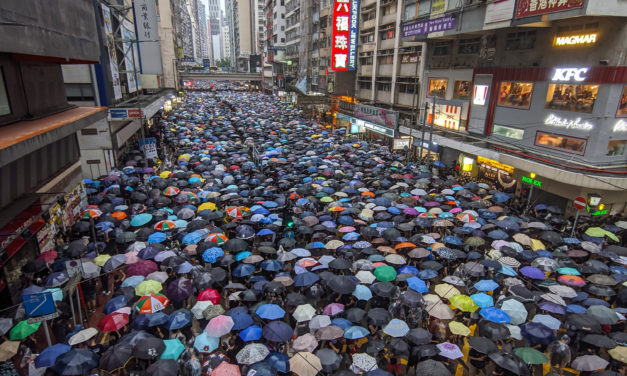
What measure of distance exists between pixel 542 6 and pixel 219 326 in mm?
19868

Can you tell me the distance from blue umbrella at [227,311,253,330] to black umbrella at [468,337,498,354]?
529cm

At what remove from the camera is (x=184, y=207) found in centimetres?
Answer: 1645

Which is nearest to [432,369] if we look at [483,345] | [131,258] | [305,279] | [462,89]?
[483,345]

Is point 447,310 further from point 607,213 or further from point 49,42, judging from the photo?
point 607,213

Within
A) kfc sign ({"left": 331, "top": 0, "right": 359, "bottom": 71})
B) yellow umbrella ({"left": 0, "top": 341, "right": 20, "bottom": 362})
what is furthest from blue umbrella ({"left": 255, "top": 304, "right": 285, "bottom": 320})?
kfc sign ({"left": 331, "top": 0, "right": 359, "bottom": 71})

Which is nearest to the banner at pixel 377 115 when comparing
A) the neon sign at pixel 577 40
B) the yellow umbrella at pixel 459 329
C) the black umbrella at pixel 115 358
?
the neon sign at pixel 577 40

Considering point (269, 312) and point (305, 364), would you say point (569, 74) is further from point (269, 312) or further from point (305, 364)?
point (305, 364)

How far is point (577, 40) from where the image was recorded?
1778 centimetres

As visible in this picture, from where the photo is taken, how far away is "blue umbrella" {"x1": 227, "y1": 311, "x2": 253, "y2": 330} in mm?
8898

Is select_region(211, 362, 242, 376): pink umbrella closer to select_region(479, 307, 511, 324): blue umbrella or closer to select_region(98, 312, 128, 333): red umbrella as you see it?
select_region(98, 312, 128, 333): red umbrella

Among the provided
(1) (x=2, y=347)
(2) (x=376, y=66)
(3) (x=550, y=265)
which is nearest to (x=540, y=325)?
(3) (x=550, y=265)

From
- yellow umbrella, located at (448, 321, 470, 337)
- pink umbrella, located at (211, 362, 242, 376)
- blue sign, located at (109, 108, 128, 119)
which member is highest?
blue sign, located at (109, 108, 128, 119)

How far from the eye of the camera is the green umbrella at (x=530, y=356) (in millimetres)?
8039

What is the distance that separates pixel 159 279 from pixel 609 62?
2072 cm
